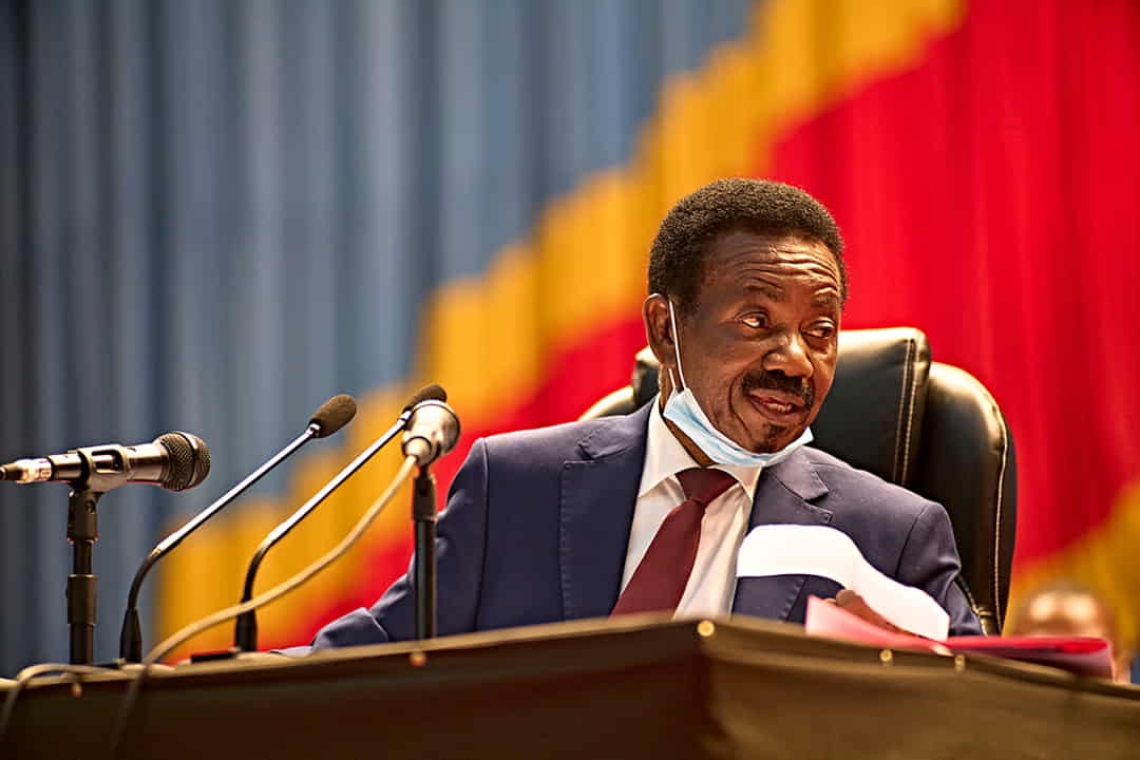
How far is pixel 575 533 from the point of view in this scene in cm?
193

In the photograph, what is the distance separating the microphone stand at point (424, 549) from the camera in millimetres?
1244

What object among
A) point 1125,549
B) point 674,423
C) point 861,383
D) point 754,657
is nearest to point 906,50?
point 1125,549

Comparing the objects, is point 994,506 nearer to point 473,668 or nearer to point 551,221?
point 473,668

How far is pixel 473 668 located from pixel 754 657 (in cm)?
20

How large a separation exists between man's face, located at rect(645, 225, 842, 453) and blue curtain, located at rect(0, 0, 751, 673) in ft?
5.63

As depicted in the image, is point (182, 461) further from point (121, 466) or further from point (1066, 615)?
point (1066, 615)

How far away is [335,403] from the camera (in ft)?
5.16

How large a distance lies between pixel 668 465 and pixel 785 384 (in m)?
0.20

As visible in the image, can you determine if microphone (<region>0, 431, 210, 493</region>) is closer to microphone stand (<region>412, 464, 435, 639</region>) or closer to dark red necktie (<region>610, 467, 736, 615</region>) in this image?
microphone stand (<region>412, 464, 435, 639</region>)

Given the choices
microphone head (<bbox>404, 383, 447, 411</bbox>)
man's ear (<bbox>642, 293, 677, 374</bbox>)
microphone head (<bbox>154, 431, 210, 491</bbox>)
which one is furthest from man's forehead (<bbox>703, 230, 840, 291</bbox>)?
microphone head (<bbox>154, 431, 210, 491</bbox>)

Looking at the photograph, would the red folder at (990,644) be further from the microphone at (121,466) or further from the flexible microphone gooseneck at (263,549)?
the microphone at (121,466)

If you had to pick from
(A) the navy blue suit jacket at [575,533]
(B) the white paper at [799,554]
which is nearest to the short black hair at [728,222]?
(A) the navy blue suit jacket at [575,533]

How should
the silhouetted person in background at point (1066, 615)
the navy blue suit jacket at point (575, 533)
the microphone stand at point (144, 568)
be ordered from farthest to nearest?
the silhouetted person in background at point (1066, 615)
the navy blue suit jacket at point (575, 533)
the microphone stand at point (144, 568)

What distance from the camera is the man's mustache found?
1897 mm
